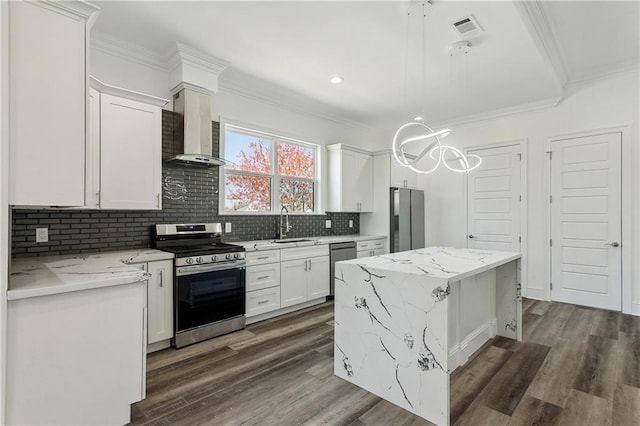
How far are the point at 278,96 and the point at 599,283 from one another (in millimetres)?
4949

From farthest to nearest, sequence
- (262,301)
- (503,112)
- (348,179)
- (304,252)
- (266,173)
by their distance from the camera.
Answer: (348,179) < (503,112) < (266,173) < (304,252) < (262,301)

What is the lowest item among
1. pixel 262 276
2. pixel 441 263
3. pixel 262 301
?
pixel 262 301

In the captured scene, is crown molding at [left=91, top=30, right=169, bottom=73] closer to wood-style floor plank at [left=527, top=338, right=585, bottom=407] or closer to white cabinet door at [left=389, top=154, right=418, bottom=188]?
white cabinet door at [left=389, top=154, right=418, bottom=188]

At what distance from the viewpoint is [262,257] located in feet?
12.0

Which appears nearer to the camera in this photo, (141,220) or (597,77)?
(141,220)

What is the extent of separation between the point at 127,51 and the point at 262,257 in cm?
248

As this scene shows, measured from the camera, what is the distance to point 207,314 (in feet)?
10.2

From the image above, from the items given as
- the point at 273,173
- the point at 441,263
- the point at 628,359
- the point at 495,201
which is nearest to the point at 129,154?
the point at 273,173

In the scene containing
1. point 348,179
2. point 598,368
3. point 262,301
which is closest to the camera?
point 598,368

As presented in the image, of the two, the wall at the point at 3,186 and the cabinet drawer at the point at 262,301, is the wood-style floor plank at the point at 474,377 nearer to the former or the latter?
the cabinet drawer at the point at 262,301

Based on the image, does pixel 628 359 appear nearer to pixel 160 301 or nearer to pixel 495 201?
pixel 495 201

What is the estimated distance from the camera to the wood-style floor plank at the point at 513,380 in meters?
2.14

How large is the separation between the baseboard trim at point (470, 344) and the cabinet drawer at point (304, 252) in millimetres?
2046

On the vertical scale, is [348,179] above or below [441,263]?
above
